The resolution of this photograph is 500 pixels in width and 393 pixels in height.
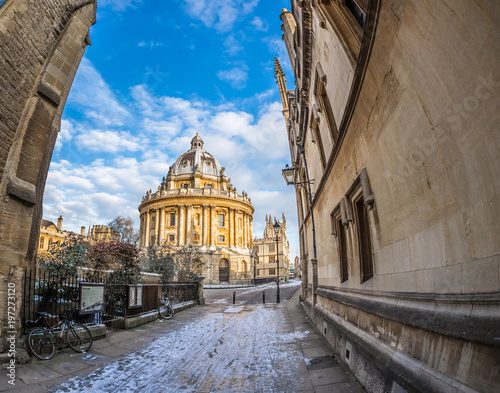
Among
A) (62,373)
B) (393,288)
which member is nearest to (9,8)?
(62,373)

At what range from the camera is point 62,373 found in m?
5.25

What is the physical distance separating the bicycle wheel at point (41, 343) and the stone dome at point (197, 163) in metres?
57.6

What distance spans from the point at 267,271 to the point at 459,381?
89784 millimetres

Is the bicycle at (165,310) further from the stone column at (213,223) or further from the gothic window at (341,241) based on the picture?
the stone column at (213,223)

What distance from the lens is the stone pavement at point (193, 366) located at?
15.3 feet

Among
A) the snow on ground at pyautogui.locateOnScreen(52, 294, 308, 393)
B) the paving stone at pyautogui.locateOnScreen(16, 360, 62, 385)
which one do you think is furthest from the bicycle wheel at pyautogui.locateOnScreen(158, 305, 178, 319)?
the paving stone at pyautogui.locateOnScreen(16, 360, 62, 385)

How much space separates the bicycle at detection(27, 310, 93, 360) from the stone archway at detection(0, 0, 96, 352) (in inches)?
17.4

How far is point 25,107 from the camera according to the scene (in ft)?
25.1

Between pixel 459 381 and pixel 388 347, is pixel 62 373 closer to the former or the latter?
pixel 388 347

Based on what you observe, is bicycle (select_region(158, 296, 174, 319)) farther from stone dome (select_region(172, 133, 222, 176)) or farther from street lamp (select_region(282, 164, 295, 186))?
stone dome (select_region(172, 133, 222, 176))

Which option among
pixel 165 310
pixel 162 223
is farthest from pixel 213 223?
pixel 165 310

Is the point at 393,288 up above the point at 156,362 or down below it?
above

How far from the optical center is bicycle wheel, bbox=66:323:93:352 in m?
6.70

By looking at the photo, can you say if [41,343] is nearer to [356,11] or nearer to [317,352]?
[317,352]
